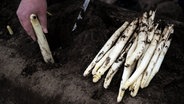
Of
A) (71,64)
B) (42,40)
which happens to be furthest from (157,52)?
(42,40)

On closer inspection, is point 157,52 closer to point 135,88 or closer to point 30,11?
point 135,88

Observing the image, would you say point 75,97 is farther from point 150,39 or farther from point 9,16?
point 9,16

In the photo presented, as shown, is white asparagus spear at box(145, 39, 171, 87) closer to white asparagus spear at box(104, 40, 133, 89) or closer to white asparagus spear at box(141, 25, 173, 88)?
white asparagus spear at box(141, 25, 173, 88)

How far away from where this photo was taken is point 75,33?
11.2 feet

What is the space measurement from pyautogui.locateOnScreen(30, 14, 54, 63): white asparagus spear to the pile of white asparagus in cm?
38

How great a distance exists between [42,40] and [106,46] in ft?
1.78

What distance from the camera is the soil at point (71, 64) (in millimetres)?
2863

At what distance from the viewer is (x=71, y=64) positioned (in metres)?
3.16

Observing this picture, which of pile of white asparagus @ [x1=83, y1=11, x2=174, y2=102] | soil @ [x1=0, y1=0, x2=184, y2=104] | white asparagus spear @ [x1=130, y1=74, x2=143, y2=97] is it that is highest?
pile of white asparagus @ [x1=83, y1=11, x2=174, y2=102]

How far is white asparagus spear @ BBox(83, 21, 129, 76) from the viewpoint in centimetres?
299

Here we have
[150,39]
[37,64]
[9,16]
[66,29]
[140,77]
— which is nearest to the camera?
[140,77]

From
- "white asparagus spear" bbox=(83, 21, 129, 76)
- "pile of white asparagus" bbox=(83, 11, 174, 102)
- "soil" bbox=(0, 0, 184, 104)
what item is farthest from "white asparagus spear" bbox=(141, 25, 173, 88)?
"white asparagus spear" bbox=(83, 21, 129, 76)

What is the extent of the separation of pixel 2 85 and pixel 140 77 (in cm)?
128

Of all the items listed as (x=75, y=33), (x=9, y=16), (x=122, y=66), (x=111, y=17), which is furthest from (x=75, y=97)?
(x=9, y=16)
